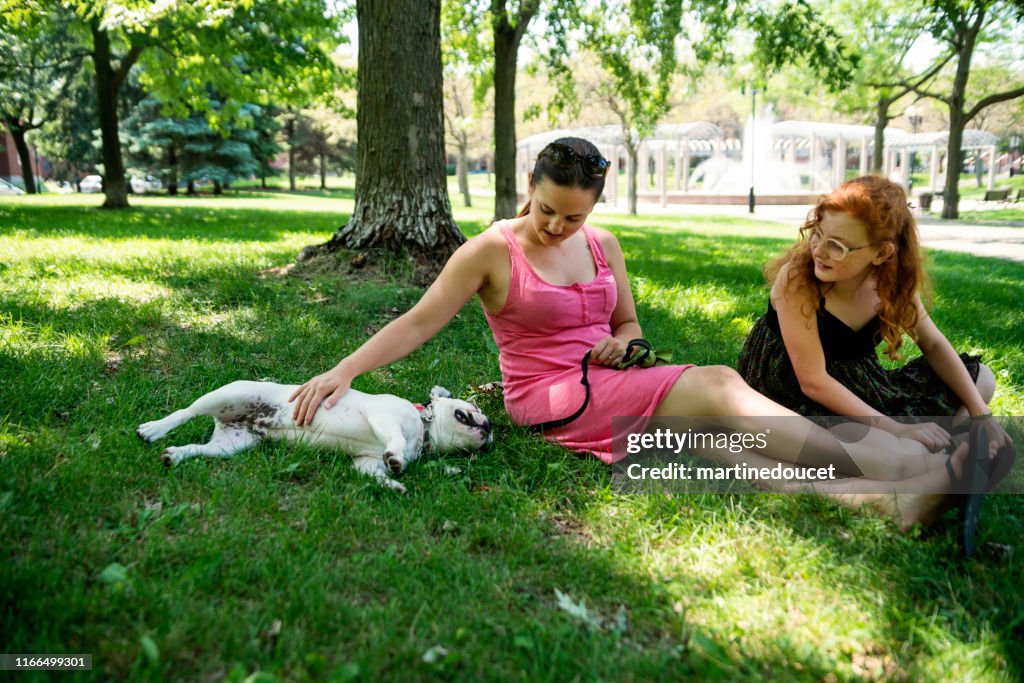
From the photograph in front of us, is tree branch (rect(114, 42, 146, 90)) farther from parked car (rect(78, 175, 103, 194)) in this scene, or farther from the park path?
parked car (rect(78, 175, 103, 194))

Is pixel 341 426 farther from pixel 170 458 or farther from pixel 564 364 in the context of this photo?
pixel 564 364

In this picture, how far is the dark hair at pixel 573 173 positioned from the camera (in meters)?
3.03

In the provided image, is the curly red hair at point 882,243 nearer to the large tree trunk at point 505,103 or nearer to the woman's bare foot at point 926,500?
the woman's bare foot at point 926,500

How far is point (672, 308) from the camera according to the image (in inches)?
253

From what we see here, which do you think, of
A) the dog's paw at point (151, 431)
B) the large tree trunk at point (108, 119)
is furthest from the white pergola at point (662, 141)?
the dog's paw at point (151, 431)

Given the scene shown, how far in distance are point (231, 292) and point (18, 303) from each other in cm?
143

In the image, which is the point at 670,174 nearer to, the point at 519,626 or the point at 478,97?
the point at 478,97

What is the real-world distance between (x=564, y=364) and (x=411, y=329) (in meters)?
0.73

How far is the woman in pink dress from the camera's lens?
2.91 metres

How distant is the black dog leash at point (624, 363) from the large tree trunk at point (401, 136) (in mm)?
3194

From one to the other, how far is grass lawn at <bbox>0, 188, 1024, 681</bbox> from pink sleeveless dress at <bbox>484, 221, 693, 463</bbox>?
16 centimetres

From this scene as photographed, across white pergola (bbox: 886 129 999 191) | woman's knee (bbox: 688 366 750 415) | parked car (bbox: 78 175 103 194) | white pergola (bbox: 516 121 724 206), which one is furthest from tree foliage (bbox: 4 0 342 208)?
white pergola (bbox: 886 129 999 191)

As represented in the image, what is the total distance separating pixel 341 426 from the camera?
3.16 meters

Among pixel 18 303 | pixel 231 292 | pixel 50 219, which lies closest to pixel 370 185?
pixel 231 292
